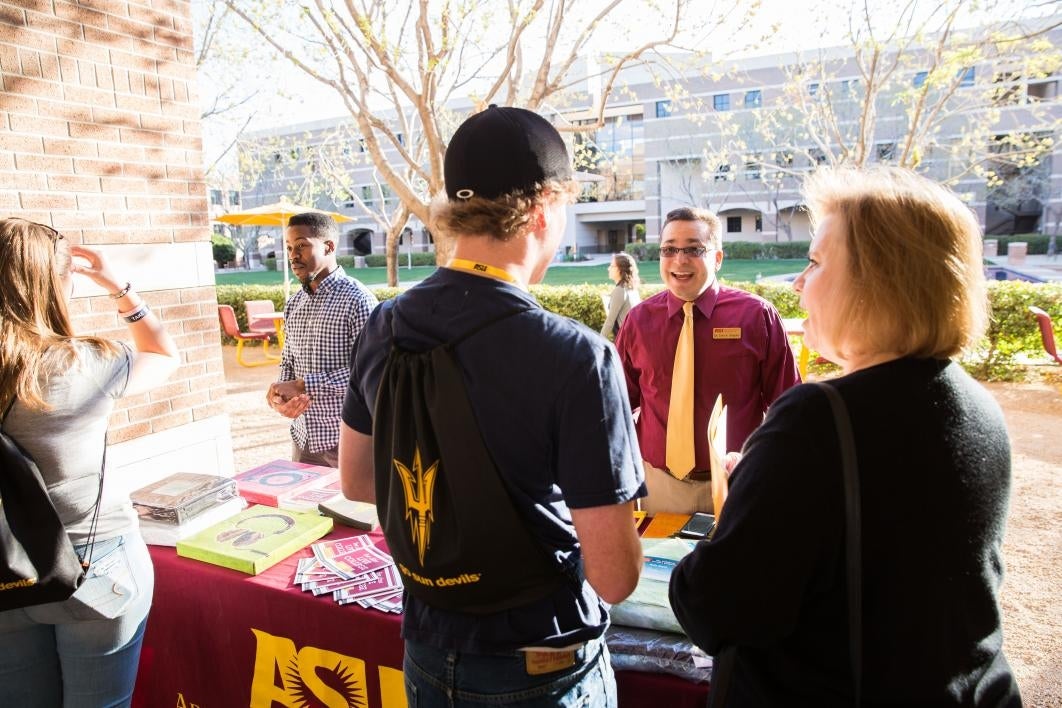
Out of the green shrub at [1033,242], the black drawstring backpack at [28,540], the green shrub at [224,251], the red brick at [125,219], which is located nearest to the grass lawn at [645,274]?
the green shrub at [224,251]

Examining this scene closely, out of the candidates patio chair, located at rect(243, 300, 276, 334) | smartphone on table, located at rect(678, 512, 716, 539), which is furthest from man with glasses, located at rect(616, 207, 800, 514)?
patio chair, located at rect(243, 300, 276, 334)

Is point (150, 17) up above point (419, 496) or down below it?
above

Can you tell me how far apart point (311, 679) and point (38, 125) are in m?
3.11

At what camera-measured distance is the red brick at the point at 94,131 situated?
3.52m

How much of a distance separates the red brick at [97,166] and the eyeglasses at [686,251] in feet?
9.97

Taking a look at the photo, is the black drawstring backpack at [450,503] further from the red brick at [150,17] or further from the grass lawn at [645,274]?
the grass lawn at [645,274]

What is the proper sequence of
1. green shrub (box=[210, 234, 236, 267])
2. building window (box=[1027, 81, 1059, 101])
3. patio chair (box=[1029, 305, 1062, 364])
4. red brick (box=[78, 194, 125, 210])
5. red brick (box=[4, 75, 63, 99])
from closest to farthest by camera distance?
red brick (box=[4, 75, 63, 99]) < red brick (box=[78, 194, 125, 210]) < patio chair (box=[1029, 305, 1062, 364]) < building window (box=[1027, 81, 1059, 101]) < green shrub (box=[210, 234, 236, 267])

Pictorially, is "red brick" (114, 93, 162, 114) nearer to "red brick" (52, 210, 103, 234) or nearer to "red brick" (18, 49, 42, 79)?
"red brick" (18, 49, 42, 79)

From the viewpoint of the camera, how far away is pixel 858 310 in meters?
1.14

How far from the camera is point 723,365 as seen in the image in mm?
3023

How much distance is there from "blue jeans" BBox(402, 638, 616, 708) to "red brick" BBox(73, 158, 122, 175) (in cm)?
344

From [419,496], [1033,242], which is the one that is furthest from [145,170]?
[1033,242]

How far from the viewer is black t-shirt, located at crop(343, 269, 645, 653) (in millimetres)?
1163

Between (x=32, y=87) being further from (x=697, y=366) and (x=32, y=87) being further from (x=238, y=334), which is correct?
(x=238, y=334)
